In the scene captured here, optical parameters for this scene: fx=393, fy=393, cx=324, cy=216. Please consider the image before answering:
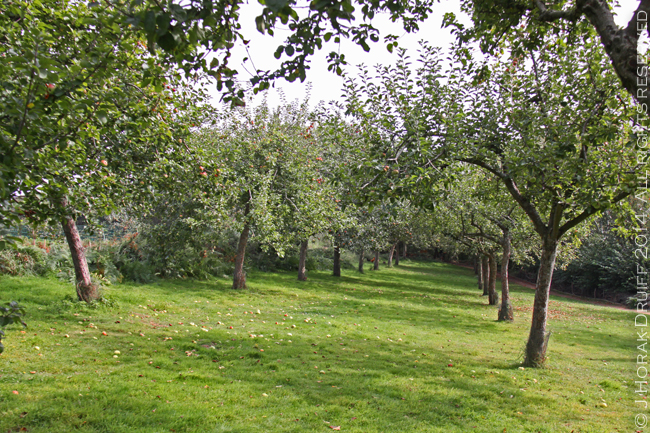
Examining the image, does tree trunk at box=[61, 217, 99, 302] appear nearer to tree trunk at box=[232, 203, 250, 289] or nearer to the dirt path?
tree trunk at box=[232, 203, 250, 289]

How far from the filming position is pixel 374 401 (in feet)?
19.4

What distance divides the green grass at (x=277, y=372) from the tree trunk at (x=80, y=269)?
477 millimetres

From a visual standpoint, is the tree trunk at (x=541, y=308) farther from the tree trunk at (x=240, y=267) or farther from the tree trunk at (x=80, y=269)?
the tree trunk at (x=240, y=267)

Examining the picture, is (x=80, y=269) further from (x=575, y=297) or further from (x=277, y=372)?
(x=575, y=297)

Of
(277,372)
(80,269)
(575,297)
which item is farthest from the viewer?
(575,297)

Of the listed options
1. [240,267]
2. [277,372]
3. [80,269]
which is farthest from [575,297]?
[80,269]

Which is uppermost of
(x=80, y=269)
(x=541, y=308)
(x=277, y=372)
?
(x=541, y=308)

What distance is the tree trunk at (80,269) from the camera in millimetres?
9609

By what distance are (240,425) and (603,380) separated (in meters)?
7.51

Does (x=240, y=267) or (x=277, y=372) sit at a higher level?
(x=240, y=267)

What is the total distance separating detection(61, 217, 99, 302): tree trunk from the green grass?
0.48 metres

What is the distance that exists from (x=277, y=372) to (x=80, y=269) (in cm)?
639

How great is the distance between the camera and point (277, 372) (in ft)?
22.6

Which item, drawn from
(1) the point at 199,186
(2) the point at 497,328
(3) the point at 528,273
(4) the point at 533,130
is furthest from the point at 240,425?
(3) the point at 528,273
